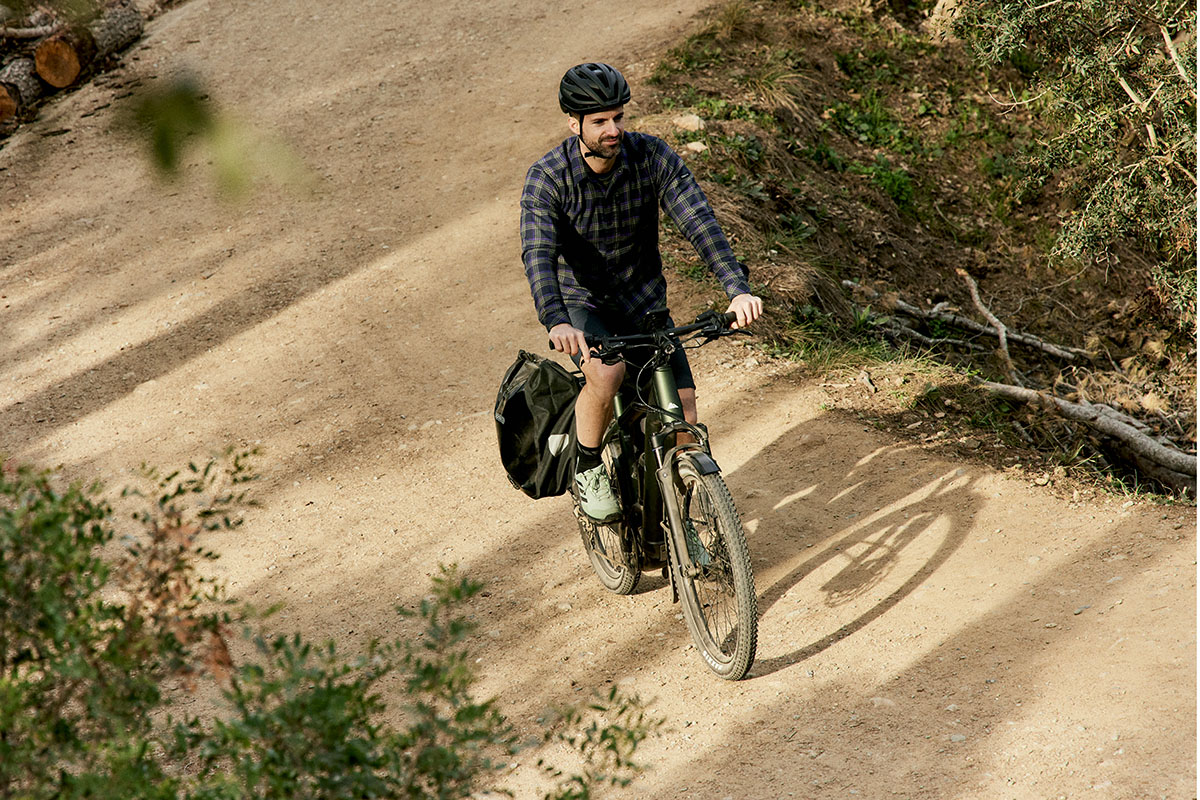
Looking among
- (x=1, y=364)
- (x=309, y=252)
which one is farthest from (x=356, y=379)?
(x=1, y=364)

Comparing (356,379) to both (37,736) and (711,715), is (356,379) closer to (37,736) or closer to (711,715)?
(711,715)

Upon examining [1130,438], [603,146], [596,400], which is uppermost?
[603,146]

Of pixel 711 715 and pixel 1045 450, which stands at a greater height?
pixel 711 715

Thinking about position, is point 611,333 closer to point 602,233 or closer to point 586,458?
point 602,233

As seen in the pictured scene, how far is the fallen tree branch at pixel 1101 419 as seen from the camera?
6.60m

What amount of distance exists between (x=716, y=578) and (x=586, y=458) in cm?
Result: 80

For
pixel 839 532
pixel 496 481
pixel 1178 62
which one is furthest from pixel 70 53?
pixel 1178 62

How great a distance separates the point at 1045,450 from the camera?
650cm

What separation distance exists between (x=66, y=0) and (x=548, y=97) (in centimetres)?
910

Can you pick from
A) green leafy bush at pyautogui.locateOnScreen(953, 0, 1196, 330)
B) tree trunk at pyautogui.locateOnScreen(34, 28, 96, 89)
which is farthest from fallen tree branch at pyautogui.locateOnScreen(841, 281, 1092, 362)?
tree trunk at pyautogui.locateOnScreen(34, 28, 96, 89)

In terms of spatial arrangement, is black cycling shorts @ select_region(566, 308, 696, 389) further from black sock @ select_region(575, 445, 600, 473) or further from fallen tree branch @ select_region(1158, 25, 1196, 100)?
fallen tree branch @ select_region(1158, 25, 1196, 100)

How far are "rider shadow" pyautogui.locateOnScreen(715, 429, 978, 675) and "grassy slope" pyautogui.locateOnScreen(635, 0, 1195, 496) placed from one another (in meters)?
0.60

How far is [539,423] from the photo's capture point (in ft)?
14.7

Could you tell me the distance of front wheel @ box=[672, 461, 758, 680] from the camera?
367 cm
